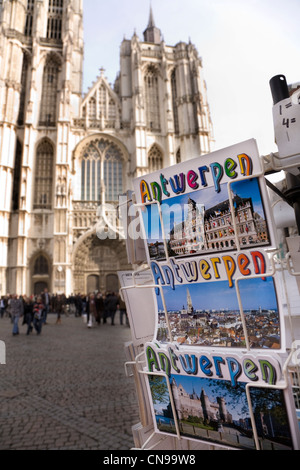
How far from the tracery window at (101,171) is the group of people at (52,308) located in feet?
26.8

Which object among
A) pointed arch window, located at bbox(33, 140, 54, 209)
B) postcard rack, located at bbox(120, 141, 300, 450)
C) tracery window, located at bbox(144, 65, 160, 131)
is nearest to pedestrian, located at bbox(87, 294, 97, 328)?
postcard rack, located at bbox(120, 141, 300, 450)

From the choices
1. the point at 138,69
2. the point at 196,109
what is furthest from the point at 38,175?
the point at 196,109

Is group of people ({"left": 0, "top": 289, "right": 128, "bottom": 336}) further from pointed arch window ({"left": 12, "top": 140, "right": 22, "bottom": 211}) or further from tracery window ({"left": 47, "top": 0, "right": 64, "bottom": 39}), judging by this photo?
tracery window ({"left": 47, "top": 0, "right": 64, "bottom": 39})

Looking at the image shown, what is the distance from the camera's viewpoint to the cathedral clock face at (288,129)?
1.14 m

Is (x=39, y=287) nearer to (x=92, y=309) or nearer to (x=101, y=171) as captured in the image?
(x=101, y=171)

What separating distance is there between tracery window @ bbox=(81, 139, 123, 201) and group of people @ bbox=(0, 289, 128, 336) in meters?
8.18

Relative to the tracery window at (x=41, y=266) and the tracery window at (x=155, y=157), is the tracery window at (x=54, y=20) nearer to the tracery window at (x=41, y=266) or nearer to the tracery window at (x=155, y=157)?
the tracery window at (x=155, y=157)

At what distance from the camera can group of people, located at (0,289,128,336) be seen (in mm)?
9117

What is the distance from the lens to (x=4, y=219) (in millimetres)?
19203

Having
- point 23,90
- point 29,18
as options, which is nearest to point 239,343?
point 23,90

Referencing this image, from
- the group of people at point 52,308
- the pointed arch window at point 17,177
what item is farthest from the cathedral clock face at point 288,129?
the pointed arch window at point 17,177

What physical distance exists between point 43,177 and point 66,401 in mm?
19970

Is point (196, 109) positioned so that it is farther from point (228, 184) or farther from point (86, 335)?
point (228, 184)

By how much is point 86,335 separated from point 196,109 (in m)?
21.2
